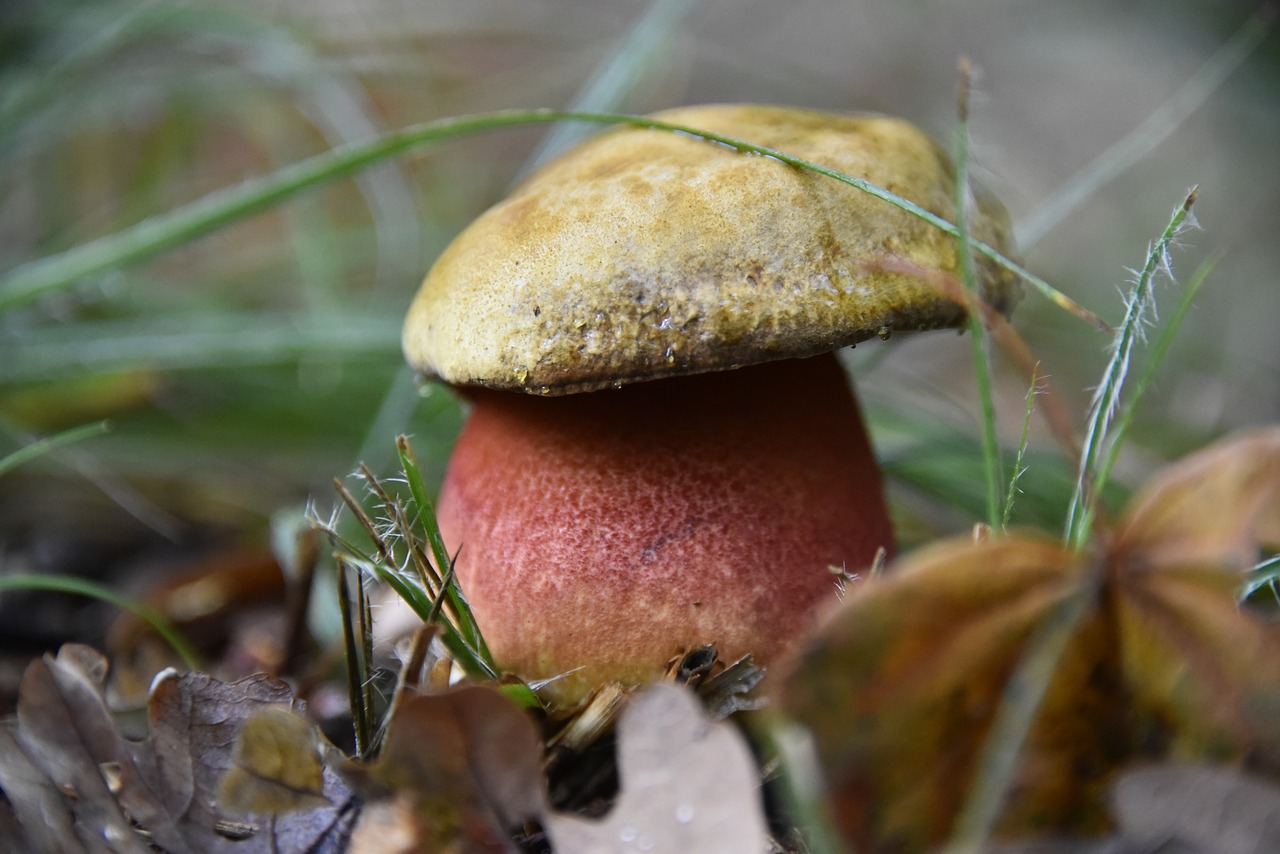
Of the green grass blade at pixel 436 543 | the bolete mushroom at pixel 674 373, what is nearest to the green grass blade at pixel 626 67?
the bolete mushroom at pixel 674 373

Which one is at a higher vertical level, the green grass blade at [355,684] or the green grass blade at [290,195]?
the green grass blade at [290,195]

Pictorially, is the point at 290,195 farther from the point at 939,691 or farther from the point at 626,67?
the point at 939,691

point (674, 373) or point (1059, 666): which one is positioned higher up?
point (674, 373)

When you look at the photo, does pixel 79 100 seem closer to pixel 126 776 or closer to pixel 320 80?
pixel 320 80

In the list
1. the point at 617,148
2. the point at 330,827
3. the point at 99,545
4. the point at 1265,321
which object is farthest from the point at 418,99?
the point at 1265,321

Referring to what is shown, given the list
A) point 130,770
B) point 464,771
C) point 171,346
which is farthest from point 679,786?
point 171,346

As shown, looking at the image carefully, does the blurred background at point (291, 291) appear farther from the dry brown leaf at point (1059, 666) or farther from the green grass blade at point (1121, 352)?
the dry brown leaf at point (1059, 666)

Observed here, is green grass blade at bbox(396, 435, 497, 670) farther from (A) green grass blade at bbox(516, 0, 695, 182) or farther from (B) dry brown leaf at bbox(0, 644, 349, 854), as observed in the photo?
(A) green grass blade at bbox(516, 0, 695, 182)
